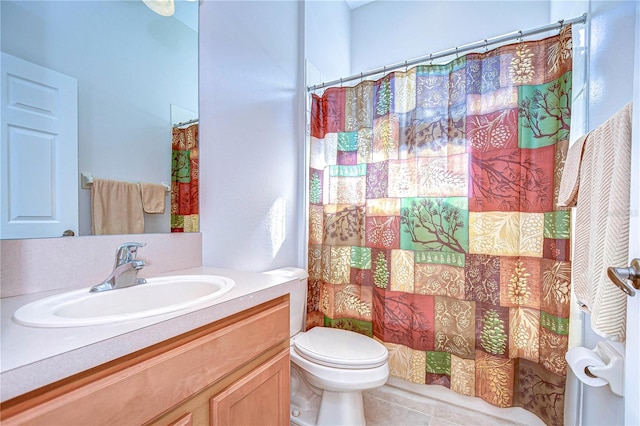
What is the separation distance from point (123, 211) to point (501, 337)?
5.83 ft

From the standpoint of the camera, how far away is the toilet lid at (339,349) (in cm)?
122

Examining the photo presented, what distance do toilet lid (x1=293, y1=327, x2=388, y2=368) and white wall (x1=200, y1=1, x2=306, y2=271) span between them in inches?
18.3

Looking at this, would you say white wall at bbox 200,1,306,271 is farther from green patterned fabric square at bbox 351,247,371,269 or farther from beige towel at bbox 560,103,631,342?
beige towel at bbox 560,103,631,342

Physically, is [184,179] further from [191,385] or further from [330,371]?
[330,371]

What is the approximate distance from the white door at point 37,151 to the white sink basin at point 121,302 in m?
0.24

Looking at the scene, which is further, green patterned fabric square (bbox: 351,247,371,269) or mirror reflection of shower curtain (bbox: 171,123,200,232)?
green patterned fabric square (bbox: 351,247,371,269)

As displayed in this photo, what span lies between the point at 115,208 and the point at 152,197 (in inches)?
5.4

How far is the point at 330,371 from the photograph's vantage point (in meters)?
1.22

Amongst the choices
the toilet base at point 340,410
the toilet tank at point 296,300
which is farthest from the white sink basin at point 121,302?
the toilet base at point 340,410

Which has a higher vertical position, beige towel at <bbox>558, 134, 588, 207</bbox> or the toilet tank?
beige towel at <bbox>558, 134, 588, 207</bbox>

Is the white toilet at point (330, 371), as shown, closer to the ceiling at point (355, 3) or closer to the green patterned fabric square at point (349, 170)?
the green patterned fabric square at point (349, 170)

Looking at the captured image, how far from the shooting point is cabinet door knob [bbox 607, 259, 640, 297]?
1.66ft

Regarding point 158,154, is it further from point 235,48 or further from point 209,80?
point 235,48

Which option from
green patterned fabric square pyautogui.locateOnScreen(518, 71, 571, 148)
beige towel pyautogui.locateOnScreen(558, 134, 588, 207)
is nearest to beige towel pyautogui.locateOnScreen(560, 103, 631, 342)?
beige towel pyautogui.locateOnScreen(558, 134, 588, 207)
